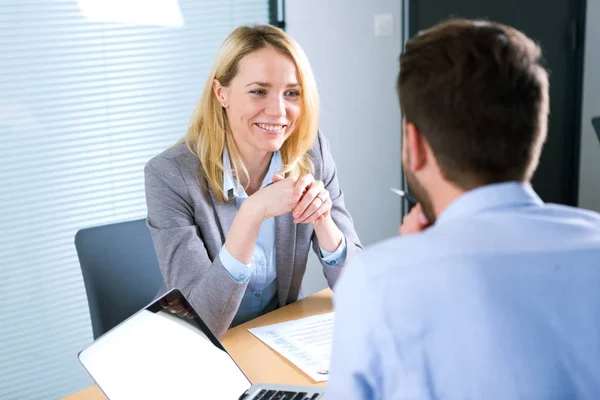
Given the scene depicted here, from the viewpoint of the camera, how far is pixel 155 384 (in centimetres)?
124

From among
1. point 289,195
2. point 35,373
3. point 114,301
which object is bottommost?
point 35,373

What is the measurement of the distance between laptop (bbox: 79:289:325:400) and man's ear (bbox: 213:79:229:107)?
0.81 m

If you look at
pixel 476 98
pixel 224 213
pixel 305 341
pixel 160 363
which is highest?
pixel 476 98

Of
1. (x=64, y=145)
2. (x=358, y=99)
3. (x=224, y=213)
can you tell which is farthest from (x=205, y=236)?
(x=358, y=99)

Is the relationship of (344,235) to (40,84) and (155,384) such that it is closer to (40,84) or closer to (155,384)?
(155,384)

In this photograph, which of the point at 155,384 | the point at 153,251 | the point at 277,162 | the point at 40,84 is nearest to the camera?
the point at 155,384

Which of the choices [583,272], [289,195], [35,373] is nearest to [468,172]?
[583,272]

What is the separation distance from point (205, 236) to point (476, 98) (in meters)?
1.15

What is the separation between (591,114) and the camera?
4.37 metres

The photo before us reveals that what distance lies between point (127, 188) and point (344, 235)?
114 cm

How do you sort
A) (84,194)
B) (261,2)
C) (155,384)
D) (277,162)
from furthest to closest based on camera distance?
1. (261,2)
2. (84,194)
3. (277,162)
4. (155,384)

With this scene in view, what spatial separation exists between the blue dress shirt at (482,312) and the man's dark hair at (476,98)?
85mm

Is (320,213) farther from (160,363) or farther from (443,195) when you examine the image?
(443,195)

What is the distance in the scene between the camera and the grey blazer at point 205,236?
166 cm
